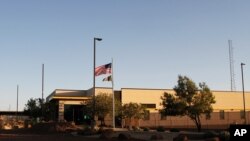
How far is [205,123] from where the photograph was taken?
262ft

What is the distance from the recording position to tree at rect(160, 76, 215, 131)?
50.3m

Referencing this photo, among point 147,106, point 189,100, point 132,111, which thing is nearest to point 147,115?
point 147,106

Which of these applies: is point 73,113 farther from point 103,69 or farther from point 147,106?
point 103,69

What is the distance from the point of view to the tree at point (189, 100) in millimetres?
50300

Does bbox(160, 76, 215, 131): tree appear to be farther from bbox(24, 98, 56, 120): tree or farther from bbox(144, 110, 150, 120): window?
bbox(24, 98, 56, 120): tree

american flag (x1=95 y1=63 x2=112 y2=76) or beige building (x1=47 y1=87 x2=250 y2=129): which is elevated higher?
american flag (x1=95 y1=63 x2=112 y2=76)

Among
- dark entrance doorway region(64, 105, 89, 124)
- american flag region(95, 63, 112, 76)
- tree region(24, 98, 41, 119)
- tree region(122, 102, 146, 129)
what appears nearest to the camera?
american flag region(95, 63, 112, 76)

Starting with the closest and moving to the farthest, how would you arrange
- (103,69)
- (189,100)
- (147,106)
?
(103,69)
(189,100)
(147,106)

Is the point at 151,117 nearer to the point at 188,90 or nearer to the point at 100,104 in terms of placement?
the point at 100,104

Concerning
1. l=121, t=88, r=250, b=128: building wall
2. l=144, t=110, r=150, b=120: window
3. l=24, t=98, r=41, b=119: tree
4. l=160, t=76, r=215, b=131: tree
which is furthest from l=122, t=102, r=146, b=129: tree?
l=24, t=98, r=41, b=119: tree

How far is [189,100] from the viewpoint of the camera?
50844 millimetres

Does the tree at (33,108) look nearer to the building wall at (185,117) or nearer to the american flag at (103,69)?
the building wall at (185,117)

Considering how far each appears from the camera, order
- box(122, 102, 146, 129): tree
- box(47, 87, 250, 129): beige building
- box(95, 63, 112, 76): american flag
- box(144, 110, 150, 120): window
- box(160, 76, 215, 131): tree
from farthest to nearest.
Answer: box(47, 87, 250, 129): beige building
box(144, 110, 150, 120): window
box(122, 102, 146, 129): tree
box(160, 76, 215, 131): tree
box(95, 63, 112, 76): american flag

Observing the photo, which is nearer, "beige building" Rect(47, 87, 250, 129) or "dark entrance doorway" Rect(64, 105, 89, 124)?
"beige building" Rect(47, 87, 250, 129)
